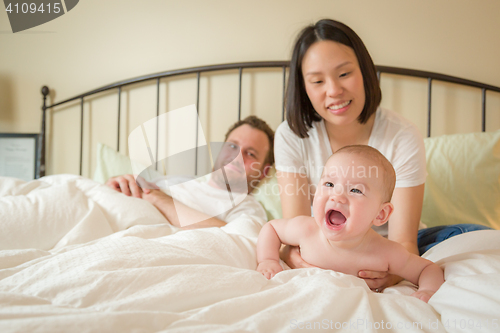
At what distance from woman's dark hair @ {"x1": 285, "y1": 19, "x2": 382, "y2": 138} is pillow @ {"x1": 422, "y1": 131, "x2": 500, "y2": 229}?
45 cm

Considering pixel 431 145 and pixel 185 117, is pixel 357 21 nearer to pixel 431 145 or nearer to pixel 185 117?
pixel 431 145

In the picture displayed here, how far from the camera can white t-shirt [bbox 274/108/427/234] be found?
103 cm

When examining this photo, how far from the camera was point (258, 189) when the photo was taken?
1.49m

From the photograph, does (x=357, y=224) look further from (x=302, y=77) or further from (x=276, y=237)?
(x=302, y=77)

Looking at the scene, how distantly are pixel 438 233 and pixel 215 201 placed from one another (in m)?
0.80

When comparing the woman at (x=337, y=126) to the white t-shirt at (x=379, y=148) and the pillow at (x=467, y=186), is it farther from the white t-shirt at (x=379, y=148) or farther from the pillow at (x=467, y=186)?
the pillow at (x=467, y=186)

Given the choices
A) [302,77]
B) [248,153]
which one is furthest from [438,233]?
[248,153]

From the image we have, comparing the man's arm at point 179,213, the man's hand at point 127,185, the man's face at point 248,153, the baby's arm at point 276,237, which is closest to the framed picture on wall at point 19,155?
the man's hand at point 127,185

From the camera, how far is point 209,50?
1.87 metres

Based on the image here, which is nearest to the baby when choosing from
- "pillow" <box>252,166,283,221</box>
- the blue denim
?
the blue denim

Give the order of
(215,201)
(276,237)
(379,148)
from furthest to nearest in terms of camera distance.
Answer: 1. (215,201)
2. (379,148)
3. (276,237)

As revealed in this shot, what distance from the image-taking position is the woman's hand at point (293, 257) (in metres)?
0.82

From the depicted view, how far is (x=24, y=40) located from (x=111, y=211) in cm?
159

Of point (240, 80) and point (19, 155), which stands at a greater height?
point (240, 80)
